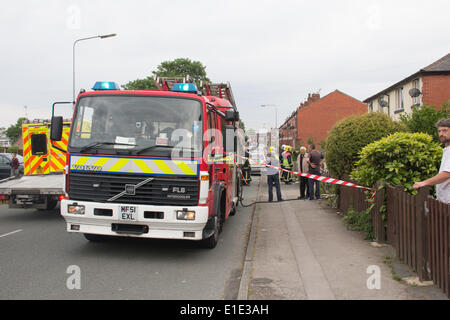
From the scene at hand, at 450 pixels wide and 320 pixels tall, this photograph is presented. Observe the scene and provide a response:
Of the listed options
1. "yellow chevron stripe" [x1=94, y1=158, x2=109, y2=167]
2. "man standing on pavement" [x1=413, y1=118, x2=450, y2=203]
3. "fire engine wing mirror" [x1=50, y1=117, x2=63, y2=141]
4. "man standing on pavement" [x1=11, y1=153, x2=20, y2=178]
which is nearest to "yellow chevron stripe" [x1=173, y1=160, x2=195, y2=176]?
"yellow chevron stripe" [x1=94, y1=158, x2=109, y2=167]

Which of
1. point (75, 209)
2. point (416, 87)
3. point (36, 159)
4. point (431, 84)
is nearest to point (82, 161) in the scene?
point (75, 209)

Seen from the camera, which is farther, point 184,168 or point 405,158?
point 405,158

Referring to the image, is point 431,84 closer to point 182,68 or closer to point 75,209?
Result: point 75,209

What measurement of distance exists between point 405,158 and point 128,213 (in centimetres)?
437

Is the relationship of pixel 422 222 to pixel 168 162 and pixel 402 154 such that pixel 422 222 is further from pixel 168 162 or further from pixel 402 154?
pixel 168 162

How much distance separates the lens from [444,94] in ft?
82.3

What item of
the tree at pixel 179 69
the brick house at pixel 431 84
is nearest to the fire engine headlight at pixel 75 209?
the brick house at pixel 431 84

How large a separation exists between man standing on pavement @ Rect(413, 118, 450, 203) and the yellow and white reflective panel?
2982 mm

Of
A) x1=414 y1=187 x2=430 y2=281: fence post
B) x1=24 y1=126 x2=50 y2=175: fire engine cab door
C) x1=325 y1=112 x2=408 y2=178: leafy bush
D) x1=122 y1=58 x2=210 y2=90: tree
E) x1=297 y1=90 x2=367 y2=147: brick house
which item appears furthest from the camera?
x1=297 y1=90 x2=367 y2=147: brick house

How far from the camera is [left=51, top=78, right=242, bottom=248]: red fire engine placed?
568 centimetres

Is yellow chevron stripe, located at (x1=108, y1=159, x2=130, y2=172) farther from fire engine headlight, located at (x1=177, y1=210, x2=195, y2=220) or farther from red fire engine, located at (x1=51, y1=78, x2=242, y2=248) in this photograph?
fire engine headlight, located at (x1=177, y1=210, x2=195, y2=220)

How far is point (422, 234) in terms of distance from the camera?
15.3 feet

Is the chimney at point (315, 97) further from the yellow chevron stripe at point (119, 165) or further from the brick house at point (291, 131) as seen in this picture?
the yellow chevron stripe at point (119, 165)
